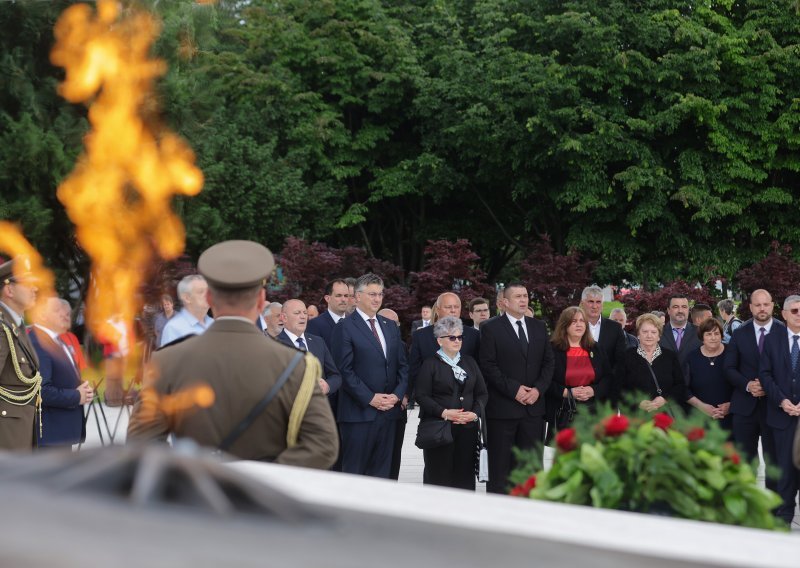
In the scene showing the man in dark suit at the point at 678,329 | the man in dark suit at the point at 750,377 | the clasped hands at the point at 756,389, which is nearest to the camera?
the clasped hands at the point at 756,389

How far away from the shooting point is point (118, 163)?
579 inches

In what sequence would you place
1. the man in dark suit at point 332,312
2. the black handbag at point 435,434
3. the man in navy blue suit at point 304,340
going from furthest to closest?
the man in dark suit at point 332,312 < the man in navy blue suit at point 304,340 < the black handbag at point 435,434

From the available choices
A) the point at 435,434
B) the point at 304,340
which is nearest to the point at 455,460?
the point at 435,434

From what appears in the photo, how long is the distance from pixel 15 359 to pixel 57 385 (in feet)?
2.87

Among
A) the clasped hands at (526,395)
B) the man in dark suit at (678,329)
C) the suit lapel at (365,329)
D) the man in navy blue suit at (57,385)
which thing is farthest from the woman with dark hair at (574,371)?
the man in navy blue suit at (57,385)

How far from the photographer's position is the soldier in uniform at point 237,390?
4.33 m

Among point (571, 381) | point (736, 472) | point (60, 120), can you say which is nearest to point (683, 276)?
point (60, 120)

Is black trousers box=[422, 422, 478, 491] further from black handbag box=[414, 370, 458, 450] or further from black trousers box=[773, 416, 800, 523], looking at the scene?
black trousers box=[773, 416, 800, 523]

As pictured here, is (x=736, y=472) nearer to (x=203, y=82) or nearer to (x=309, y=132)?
(x=203, y=82)

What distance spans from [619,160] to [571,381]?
20.3 metres

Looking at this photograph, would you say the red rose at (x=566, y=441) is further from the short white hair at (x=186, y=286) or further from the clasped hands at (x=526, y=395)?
the clasped hands at (x=526, y=395)

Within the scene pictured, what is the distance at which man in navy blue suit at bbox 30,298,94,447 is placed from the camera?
28.7 feet

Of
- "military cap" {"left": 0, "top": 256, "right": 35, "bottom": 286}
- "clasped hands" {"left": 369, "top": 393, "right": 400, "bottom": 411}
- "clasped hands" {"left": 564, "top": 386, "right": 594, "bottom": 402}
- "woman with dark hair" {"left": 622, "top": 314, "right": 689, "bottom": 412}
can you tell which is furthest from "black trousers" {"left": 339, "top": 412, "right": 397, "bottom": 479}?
"military cap" {"left": 0, "top": 256, "right": 35, "bottom": 286}

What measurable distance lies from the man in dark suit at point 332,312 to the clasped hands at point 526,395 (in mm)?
2190
